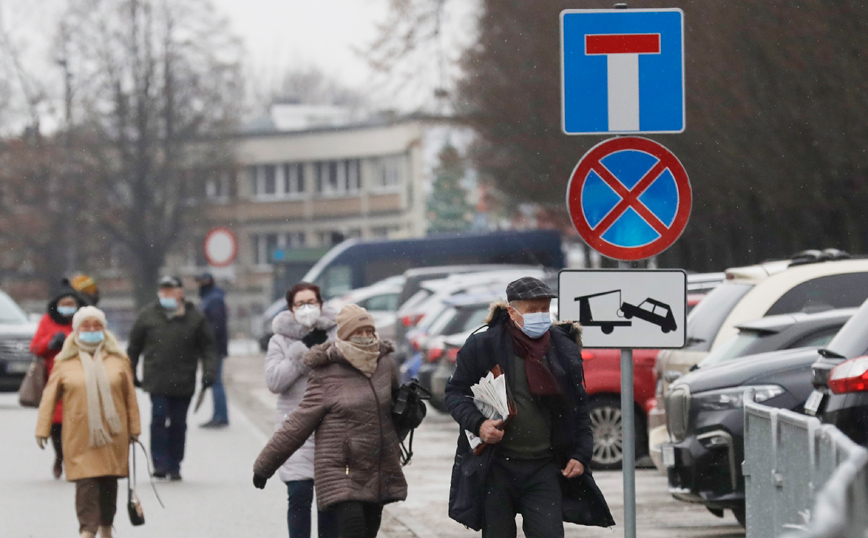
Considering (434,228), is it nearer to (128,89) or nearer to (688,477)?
(128,89)

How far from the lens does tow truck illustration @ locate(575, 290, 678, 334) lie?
24.3ft

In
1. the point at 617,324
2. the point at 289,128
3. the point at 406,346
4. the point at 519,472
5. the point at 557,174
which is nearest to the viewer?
the point at 519,472

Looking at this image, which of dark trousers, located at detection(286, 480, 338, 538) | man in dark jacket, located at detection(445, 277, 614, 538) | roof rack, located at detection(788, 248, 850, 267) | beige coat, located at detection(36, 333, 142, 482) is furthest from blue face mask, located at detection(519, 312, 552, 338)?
roof rack, located at detection(788, 248, 850, 267)

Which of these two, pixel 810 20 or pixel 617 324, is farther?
pixel 810 20

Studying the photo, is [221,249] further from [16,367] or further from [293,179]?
[293,179]

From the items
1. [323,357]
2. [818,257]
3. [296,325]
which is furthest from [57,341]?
[323,357]

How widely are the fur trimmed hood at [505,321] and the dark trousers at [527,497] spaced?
60 centimetres

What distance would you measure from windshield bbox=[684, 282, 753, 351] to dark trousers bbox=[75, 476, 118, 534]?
4.50m

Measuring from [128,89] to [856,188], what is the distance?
40906 millimetres

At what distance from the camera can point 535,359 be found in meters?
7.00

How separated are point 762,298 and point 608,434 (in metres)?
2.95

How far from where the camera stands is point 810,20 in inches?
805


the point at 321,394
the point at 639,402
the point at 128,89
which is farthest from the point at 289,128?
the point at 321,394

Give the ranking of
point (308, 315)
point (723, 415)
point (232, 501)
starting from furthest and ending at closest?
point (232, 501)
point (723, 415)
point (308, 315)
